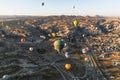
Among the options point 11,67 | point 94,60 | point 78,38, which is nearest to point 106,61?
point 94,60

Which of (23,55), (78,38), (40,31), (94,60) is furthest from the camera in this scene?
(40,31)

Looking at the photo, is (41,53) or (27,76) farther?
(41,53)

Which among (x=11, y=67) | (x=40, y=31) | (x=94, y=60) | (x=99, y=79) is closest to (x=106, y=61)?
(x=94, y=60)

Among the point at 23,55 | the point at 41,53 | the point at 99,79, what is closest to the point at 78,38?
the point at 41,53

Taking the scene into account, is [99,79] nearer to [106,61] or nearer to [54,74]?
[54,74]

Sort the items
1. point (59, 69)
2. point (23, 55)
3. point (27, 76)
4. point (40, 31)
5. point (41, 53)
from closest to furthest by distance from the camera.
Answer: point (27, 76)
point (59, 69)
point (23, 55)
point (41, 53)
point (40, 31)

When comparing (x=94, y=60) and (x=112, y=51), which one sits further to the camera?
(x=112, y=51)

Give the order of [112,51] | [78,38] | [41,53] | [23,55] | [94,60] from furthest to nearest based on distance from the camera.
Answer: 1. [78,38]
2. [112,51]
3. [41,53]
4. [94,60]
5. [23,55]

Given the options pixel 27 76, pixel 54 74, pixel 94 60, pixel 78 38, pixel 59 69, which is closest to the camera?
pixel 27 76

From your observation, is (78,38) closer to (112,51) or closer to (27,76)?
(112,51)
